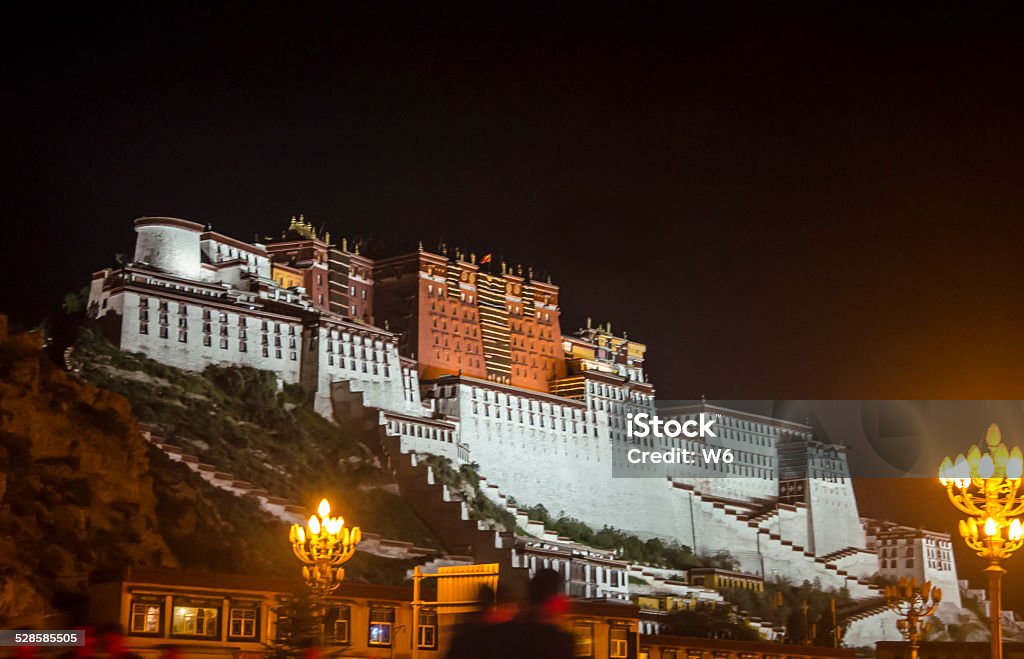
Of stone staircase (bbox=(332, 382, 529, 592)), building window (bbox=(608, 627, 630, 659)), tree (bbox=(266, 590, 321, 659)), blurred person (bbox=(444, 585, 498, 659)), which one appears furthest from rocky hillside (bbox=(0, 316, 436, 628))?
blurred person (bbox=(444, 585, 498, 659))

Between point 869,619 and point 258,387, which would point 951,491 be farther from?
point 869,619

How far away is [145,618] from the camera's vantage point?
72.8ft

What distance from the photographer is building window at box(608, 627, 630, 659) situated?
27.1 metres

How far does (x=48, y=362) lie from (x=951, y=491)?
25154mm

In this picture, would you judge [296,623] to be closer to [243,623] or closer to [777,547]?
[243,623]

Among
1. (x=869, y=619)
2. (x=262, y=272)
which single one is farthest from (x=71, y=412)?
(x=869, y=619)

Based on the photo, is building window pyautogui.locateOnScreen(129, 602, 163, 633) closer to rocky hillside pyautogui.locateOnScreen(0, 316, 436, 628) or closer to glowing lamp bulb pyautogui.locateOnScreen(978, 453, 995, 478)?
rocky hillside pyautogui.locateOnScreen(0, 316, 436, 628)

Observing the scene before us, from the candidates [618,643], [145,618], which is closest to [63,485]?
[145,618]

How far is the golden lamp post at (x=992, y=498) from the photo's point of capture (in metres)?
11.9

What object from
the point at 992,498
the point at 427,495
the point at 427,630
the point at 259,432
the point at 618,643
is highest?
the point at 259,432

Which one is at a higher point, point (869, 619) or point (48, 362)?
point (48, 362)

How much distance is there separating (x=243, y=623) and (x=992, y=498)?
1461 centimetres

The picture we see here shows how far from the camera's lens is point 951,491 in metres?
12.6

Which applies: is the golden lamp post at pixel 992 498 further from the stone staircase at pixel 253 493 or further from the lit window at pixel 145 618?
the stone staircase at pixel 253 493
